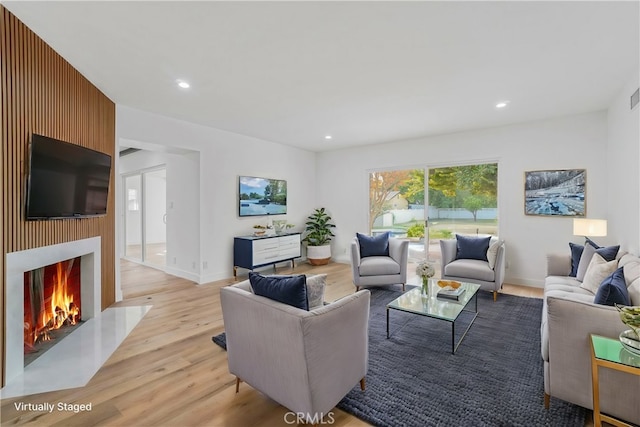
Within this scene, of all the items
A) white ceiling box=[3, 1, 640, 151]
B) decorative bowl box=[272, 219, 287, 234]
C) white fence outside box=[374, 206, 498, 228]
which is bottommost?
decorative bowl box=[272, 219, 287, 234]

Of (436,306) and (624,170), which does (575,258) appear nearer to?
(624,170)

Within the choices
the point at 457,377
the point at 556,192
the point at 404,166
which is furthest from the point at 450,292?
the point at 404,166

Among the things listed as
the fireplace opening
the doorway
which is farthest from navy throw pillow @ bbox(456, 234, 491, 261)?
the doorway

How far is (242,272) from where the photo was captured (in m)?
5.52

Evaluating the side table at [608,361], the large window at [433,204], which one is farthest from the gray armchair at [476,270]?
the side table at [608,361]

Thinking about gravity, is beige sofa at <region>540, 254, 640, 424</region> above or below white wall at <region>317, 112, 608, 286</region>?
below

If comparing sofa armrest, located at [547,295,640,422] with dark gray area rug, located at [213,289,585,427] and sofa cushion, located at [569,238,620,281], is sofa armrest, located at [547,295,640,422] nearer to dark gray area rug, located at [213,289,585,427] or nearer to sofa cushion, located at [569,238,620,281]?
dark gray area rug, located at [213,289,585,427]

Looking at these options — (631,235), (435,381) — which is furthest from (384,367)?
(631,235)

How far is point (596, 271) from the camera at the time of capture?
275 centimetres

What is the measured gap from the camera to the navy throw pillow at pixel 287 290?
1770 mm

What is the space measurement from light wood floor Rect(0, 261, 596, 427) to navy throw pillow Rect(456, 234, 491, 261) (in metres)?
3.32

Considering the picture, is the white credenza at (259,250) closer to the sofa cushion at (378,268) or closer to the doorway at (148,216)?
the sofa cushion at (378,268)

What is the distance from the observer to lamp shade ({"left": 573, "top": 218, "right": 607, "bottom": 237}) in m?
3.49

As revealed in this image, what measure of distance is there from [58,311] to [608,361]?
4.36m
